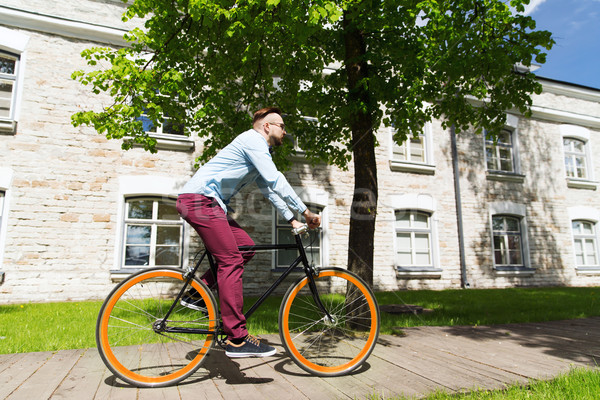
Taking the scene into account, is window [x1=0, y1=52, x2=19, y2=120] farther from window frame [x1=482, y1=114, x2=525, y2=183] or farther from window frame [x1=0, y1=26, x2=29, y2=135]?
window frame [x1=482, y1=114, x2=525, y2=183]

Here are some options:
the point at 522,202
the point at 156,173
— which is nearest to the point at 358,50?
the point at 156,173

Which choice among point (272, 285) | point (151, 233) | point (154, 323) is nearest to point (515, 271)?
point (151, 233)

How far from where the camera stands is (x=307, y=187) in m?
10.2

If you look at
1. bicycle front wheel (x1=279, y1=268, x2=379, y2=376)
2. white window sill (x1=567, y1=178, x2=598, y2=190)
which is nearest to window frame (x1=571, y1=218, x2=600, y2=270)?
white window sill (x1=567, y1=178, x2=598, y2=190)

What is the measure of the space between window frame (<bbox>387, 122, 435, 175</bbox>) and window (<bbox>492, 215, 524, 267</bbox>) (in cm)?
295

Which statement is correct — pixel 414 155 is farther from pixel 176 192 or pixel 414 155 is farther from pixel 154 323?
pixel 154 323

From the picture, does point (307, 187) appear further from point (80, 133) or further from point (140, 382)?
point (140, 382)

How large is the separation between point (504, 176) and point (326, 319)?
11.7 metres

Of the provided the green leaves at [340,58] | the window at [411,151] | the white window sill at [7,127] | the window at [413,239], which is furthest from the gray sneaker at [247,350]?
the window at [411,151]

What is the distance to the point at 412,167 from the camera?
11430 millimetres

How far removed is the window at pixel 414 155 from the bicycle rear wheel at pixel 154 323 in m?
9.22

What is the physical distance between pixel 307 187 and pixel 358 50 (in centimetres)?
515

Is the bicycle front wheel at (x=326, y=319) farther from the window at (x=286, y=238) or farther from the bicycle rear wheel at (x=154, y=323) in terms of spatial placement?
the window at (x=286, y=238)

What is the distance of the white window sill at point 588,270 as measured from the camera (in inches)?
529
